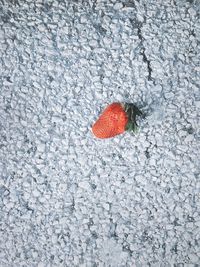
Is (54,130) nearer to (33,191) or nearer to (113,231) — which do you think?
(33,191)

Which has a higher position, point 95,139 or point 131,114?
point 131,114
